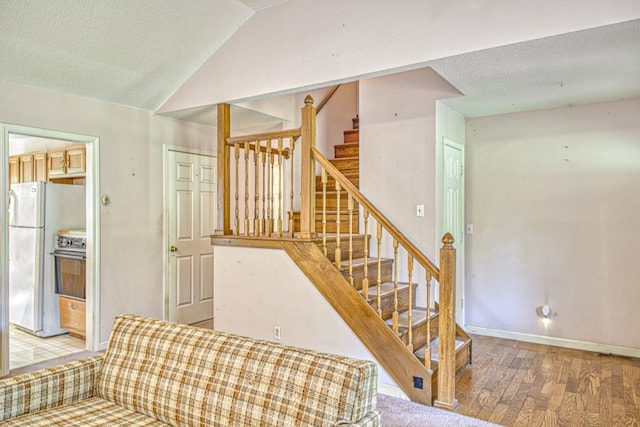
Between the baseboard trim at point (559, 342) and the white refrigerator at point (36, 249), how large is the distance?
4452mm

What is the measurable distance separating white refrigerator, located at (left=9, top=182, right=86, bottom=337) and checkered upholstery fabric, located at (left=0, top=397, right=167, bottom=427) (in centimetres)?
314

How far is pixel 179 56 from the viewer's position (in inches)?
152

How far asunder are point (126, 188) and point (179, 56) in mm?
1376

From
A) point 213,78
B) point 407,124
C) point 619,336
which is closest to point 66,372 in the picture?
point 213,78

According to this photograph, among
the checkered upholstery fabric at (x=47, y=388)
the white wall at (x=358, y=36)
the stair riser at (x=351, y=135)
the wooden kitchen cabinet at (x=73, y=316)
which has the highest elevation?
the white wall at (x=358, y=36)

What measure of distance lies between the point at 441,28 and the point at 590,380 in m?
2.83

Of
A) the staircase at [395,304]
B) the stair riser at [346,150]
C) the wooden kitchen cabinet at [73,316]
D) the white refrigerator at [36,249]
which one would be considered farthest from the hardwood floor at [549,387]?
the white refrigerator at [36,249]

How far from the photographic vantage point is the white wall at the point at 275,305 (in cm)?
325

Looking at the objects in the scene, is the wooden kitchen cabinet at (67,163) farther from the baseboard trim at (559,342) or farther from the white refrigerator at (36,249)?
the baseboard trim at (559,342)

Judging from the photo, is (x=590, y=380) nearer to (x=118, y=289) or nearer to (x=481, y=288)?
(x=481, y=288)

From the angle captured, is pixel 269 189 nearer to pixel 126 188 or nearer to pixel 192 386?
pixel 126 188

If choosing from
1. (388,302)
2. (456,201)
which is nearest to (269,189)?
(388,302)

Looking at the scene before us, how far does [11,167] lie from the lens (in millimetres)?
5629

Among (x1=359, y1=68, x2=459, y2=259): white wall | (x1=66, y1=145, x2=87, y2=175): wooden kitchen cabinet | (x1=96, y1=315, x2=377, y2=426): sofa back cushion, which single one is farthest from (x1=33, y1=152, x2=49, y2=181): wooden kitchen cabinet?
(x1=96, y1=315, x2=377, y2=426): sofa back cushion
